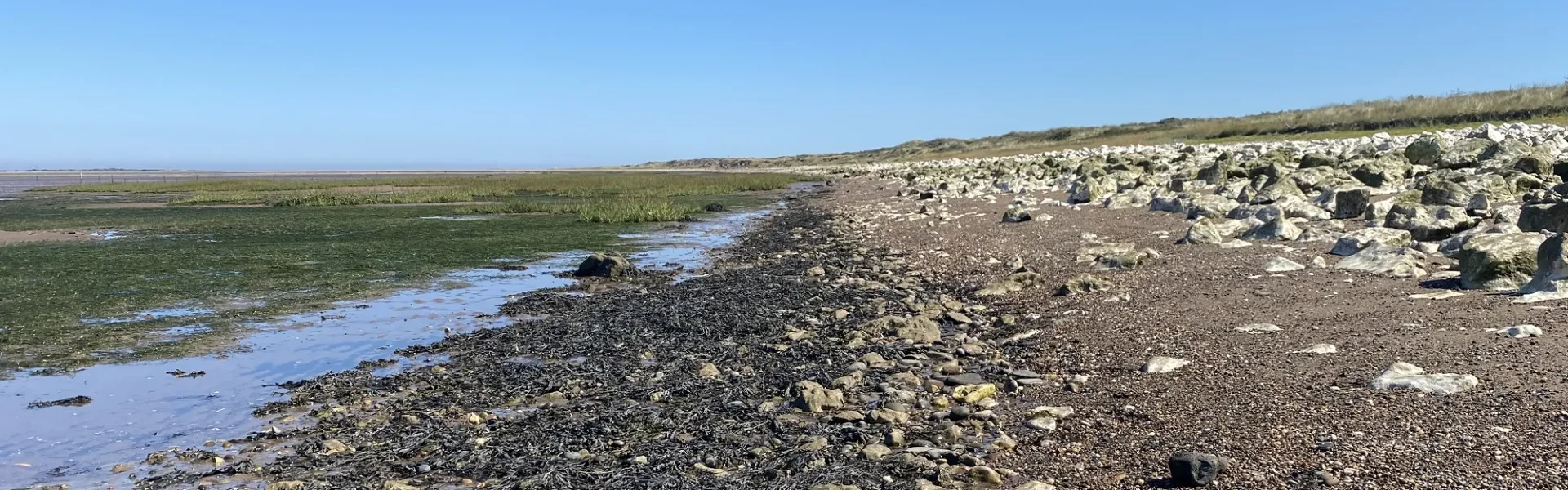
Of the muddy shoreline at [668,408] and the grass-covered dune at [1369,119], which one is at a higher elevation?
the grass-covered dune at [1369,119]

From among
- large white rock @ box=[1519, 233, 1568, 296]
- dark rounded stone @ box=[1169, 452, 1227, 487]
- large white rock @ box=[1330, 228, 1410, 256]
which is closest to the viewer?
dark rounded stone @ box=[1169, 452, 1227, 487]

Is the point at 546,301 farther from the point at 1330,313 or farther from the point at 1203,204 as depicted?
the point at 1203,204

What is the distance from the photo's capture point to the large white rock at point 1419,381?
501 centimetres

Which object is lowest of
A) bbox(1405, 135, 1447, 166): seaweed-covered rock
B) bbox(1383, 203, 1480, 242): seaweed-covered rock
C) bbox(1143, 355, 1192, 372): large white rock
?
bbox(1143, 355, 1192, 372): large white rock

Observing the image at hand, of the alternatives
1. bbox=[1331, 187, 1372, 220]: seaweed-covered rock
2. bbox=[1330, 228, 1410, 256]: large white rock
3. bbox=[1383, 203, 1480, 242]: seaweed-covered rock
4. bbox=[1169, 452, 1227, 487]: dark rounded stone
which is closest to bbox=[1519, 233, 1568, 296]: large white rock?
bbox=[1330, 228, 1410, 256]: large white rock

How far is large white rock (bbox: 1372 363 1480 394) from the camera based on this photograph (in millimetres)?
5008

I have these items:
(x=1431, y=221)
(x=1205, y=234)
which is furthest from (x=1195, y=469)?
(x=1205, y=234)

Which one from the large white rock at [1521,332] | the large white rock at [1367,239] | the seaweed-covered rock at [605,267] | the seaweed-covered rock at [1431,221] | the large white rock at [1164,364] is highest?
the seaweed-covered rock at [1431,221]

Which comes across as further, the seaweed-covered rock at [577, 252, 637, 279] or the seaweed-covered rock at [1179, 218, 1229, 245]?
the seaweed-covered rock at [577, 252, 637, 279]

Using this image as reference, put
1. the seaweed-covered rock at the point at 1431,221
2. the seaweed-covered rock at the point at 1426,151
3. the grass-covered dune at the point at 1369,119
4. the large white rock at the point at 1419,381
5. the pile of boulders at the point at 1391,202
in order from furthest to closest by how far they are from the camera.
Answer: the grass-covered dune at the point at 1369,119, the seaweed-covered rock at the point at 1426,151, the seaweed-covered rock at the point at 1431,221, the pile of boulders at the point at 1391,202, the large white rock at the point at 1419,381

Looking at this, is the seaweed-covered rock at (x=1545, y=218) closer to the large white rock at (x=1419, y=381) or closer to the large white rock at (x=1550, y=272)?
the large white rock at (x=1550, y=272)

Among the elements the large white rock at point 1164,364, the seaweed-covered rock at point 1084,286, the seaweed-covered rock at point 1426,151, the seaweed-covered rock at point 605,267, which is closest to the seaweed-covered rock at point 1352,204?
the seaweed-covered rock at point 1084,286

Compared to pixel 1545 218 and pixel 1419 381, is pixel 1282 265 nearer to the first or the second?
pixel 1545 218

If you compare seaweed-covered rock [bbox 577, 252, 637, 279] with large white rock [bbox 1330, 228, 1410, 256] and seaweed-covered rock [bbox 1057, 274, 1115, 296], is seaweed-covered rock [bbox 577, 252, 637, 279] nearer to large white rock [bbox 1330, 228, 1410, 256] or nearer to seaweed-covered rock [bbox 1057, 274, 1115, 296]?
seaweed-covered rock [bbox 1057, 274, 1115, 296]
